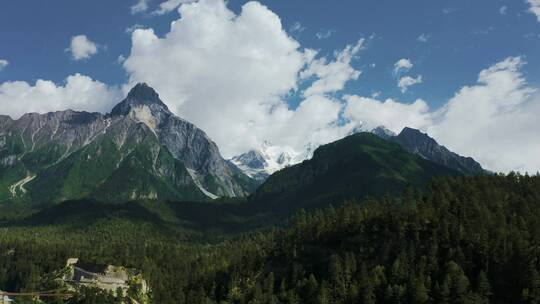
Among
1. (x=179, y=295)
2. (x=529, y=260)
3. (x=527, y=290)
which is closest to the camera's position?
(x=527, y=290)

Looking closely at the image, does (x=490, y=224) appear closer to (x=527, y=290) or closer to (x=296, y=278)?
(x=527, y=290)

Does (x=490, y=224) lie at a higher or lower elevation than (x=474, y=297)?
higher

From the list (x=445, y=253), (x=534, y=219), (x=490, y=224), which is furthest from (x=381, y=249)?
(x=534, y=219)

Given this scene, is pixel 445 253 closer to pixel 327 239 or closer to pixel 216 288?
pixel 327 239

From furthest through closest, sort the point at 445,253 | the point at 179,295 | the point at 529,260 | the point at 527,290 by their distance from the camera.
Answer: the point at 179,295 → the point at 445,253 → the point at 529,260 → the point at 527,290

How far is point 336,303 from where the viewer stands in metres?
160

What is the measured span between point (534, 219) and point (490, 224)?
618 inches

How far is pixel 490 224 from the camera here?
177250 millimetres

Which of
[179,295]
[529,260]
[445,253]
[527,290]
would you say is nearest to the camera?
[527,290]

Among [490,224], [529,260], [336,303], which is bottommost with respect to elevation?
[336,303]

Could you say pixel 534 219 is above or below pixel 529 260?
above

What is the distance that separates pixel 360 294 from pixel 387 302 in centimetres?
841

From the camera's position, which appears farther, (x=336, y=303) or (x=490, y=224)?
(x=490, y=224)

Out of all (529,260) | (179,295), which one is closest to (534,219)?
(529,260)
